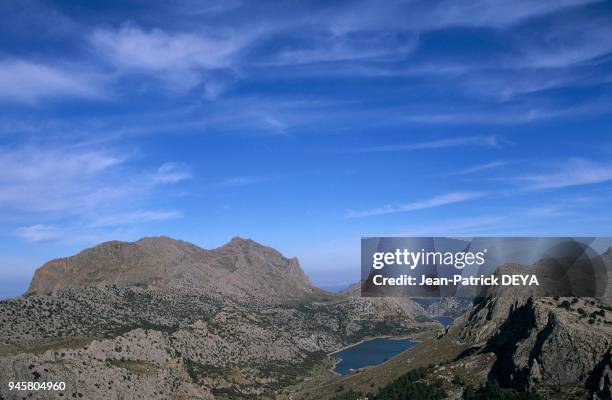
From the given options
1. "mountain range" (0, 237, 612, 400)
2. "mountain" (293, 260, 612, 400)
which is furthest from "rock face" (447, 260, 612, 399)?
"mountain range" (0, 237, 612, 400)

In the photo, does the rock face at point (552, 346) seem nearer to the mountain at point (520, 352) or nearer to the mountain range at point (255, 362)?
the mountain at point (520, 352)

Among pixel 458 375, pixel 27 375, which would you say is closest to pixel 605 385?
pixel 458 375

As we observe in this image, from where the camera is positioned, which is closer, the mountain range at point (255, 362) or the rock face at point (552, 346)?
the rock face at point (552, 346)

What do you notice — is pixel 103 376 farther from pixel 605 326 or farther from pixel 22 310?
pixel 605 326

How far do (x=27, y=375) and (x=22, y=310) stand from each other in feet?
180

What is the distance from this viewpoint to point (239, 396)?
488ft

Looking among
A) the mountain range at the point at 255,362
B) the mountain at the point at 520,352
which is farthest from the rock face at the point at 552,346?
the mountain range at the point at 255,362
